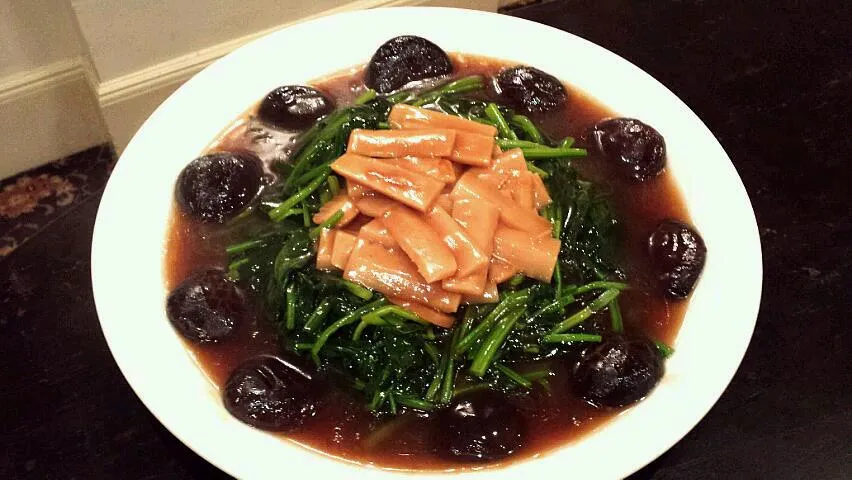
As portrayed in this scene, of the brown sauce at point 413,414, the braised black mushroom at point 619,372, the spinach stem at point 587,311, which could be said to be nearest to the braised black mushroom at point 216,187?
the brown sauce at point 413,414

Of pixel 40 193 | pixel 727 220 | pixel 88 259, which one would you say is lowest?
pixel 40 193

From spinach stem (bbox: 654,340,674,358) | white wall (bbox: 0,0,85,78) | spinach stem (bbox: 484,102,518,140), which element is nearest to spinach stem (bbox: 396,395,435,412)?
spinach stem (bbox: 654,340,674,358)

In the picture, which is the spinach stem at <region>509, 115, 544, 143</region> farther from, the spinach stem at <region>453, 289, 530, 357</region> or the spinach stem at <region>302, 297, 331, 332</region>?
the spinach stem at <region>302, 297, 331, 332</region>

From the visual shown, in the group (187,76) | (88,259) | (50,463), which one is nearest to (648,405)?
(50,463)

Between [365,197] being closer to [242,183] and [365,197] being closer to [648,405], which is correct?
[242,183]

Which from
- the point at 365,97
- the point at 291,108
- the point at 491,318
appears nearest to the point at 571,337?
the point at 491,318

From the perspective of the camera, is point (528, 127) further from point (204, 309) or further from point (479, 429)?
point (204, 309)

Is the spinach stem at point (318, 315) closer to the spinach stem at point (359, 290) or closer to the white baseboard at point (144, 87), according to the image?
the spinach stem at point (359, 290)
